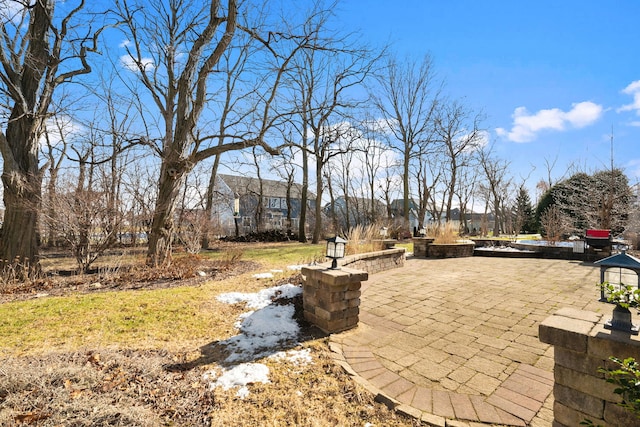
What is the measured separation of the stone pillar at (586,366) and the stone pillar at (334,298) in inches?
75.3

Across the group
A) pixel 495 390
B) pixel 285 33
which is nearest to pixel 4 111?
pixel 285 33

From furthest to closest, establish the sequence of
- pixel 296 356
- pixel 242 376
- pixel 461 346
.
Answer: pixel 461 346 → pixel 296 356 → pixel 242 376

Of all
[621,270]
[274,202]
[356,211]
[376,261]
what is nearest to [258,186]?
[274,202]

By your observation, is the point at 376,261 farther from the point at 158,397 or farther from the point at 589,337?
the point at 158,397

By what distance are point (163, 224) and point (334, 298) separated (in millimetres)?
4901

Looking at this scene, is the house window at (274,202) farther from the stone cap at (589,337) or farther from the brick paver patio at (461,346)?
the stone cap at (589,337)

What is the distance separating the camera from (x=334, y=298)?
3309mm

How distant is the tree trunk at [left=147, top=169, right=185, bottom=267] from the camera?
6.36 meters

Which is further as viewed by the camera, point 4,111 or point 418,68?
point 418,68

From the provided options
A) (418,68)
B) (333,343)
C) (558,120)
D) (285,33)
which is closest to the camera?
(333,343)

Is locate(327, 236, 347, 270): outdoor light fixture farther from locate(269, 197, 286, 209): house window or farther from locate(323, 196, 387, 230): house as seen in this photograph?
locate(269, 197, 286, 209): house window

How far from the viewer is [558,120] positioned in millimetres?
12602

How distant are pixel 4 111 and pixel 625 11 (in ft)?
39.6

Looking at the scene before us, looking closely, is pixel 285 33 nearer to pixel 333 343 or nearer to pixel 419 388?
pixel 333 343
